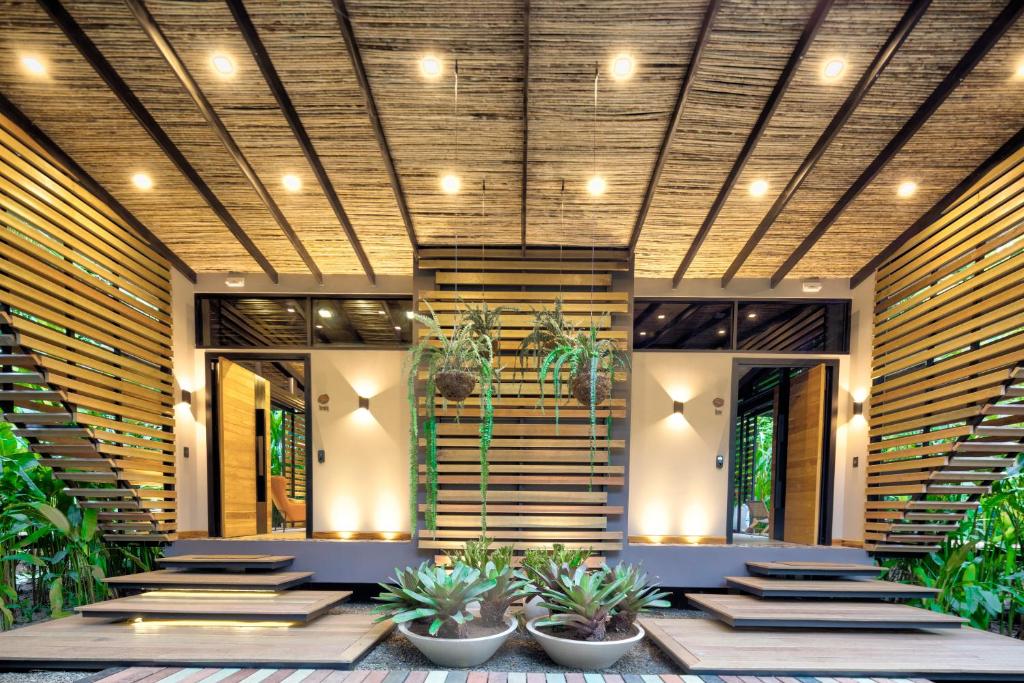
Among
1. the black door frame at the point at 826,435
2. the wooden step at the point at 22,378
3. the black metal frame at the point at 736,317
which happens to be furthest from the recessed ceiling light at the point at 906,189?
the wooden step at the point at 22,378

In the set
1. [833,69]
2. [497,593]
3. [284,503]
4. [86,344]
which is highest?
[833,69]

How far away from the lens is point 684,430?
24.5 ft

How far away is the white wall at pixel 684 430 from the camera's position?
7.36m

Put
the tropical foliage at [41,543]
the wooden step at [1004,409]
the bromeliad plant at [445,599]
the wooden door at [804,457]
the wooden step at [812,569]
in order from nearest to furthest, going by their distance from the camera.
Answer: the bromeliad plant at [445,599] → the wooden step at [1004,409] → the tropical foliage at [41,543] → the wooden step at [812,569] → the wooden door at [804,457]

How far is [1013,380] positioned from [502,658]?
4.61m

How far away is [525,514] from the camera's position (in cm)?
628

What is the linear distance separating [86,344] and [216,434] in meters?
2.47

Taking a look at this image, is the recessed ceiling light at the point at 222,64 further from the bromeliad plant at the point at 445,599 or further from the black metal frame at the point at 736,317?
the black metal frame at the point at 736,317

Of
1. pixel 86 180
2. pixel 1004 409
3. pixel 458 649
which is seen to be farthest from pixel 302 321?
pixel 1004 409

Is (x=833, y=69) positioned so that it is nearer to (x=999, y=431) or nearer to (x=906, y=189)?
(x=906, y=189)

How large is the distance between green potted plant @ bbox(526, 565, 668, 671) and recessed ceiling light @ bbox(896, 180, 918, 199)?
4.34m

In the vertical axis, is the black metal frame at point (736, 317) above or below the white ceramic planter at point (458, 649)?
above

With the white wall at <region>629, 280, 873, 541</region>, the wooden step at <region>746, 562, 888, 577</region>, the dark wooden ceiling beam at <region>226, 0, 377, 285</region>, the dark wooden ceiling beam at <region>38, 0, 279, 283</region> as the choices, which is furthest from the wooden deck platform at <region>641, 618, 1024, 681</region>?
the dark wooden ceiling beam at <region>38, 0, 279, 283</region>

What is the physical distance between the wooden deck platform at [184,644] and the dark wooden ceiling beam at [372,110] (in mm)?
3886
